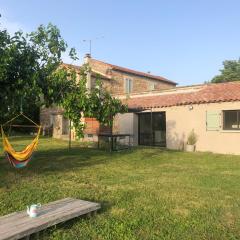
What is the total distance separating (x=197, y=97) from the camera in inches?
785

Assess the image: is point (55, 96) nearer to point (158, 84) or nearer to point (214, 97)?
point (214, 97)

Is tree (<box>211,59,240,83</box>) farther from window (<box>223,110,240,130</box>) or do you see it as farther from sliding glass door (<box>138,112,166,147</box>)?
window (<box>223,110,240,130</box>)

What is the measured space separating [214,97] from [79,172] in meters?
10.5

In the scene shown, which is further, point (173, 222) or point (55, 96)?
point (55, 96)

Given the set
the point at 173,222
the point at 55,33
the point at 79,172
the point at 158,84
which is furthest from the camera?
the point at 158,84

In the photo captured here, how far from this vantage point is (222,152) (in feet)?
60.7

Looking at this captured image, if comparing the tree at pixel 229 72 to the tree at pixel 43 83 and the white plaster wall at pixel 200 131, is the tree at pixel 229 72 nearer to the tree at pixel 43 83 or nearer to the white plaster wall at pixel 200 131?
the white plaster wall at pixel 200 131

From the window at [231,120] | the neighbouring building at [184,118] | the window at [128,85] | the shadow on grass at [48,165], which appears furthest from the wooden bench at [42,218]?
the window at [128,85]

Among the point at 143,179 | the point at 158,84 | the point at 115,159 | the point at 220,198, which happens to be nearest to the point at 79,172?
the point at 143,179

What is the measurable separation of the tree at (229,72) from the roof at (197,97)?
2604cm

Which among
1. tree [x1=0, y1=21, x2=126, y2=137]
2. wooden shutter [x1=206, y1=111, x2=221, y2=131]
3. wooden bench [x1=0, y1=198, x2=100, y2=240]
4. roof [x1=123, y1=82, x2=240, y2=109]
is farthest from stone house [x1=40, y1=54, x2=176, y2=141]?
wooden bench [x1=0, y1=198, x2=100, y2=240]

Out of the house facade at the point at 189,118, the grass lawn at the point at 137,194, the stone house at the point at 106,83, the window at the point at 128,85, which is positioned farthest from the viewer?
the window at the point at 128,85

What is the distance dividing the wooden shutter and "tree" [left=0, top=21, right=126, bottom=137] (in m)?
6.08

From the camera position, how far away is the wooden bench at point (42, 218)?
484 cm
